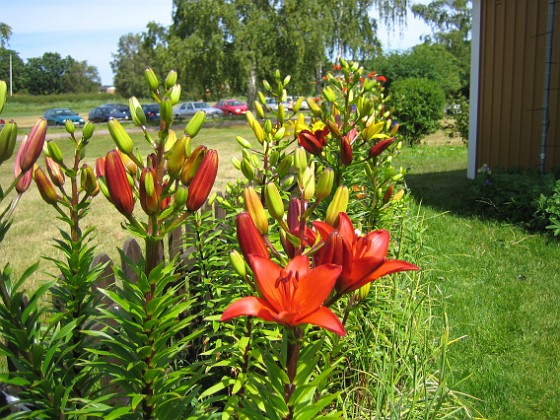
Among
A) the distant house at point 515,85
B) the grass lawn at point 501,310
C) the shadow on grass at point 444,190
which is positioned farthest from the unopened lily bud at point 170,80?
the distant house at point 515,85

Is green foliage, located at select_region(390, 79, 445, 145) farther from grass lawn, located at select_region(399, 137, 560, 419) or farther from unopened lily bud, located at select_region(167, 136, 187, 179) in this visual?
unopened lily bud, located at select_region(167, 136, 187, 179)

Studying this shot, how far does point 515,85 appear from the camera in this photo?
7387 millimetres

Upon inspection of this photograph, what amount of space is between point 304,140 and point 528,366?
2.11m

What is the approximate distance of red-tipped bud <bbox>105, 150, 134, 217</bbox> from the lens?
95cm

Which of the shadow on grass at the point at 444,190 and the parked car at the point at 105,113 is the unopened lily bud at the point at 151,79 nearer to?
the shadow on grass at the point at 444,190

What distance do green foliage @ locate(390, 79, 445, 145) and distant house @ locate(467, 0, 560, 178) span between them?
6.49 metres

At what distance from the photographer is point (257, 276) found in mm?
917

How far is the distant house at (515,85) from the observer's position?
666cm

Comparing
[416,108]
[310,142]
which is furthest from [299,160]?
[416,108]

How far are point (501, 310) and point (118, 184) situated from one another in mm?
3540

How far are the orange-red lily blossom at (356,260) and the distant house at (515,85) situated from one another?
6235mm

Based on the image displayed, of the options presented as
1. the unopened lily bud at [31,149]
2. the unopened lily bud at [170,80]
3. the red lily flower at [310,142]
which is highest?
the unopened lily bud at [170,80]

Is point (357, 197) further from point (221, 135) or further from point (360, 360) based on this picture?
point (221, 135)

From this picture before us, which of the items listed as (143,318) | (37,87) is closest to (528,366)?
(143,318)
